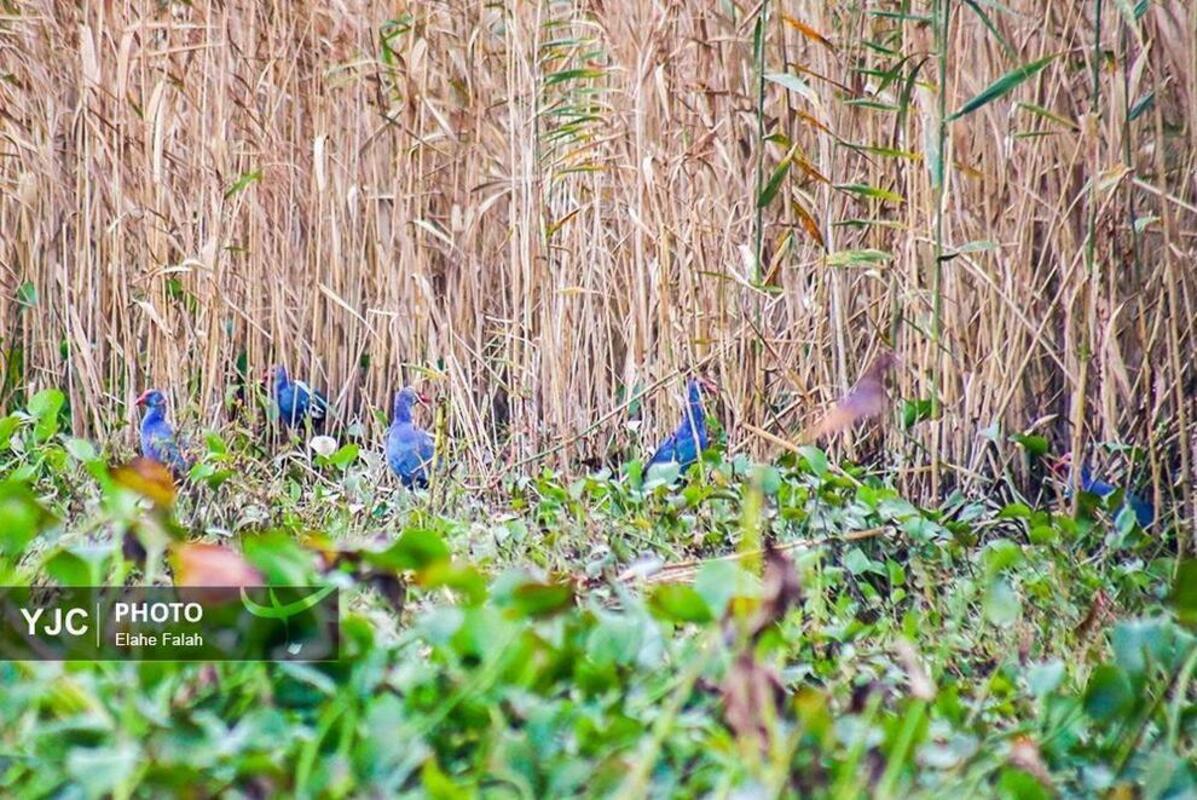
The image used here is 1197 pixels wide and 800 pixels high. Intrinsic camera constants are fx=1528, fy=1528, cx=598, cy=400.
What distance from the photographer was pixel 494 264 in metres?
3.90

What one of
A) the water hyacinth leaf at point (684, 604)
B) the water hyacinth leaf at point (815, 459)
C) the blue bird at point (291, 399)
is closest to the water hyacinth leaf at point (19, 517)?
the water hyacinth leaf at point (684, 604)

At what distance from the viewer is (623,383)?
3.60 m

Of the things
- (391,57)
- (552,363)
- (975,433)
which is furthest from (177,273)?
(975,433)

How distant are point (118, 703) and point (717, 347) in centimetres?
196

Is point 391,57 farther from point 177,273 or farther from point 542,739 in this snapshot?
point 542,739

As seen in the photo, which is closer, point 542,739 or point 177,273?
point 542,739

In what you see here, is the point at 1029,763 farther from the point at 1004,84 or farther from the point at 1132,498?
the point at 1132,498

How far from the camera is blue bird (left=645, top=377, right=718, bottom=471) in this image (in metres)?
3.29

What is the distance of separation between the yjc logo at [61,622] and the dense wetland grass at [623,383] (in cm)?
12

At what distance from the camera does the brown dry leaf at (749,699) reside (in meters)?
1.24

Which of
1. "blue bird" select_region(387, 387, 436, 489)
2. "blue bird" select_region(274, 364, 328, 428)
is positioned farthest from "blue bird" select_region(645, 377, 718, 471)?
"blue bird" select_region(274, 364, 328, 428)

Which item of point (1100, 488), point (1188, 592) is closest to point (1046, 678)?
point (1188, 592)

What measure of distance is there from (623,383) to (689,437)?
13.2 inches

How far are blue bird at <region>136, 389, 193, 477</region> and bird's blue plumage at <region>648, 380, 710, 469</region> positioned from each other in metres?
1.02
